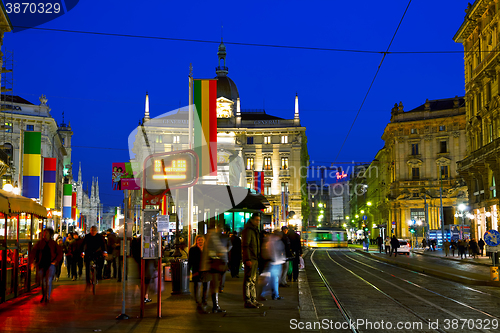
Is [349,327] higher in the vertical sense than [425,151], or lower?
lower

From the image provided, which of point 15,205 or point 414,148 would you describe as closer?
point 15,205

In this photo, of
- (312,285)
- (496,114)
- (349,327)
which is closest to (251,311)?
(349,327)

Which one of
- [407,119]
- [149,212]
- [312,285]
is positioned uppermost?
[407,119]

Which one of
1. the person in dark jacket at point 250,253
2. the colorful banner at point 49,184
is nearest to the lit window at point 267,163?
the colorful banner at point 49,184

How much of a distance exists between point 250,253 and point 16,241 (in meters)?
6.78

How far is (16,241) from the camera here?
1440 centimetres

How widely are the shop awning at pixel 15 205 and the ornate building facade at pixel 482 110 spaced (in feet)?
105

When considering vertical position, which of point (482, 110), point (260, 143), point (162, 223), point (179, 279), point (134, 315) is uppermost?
point (260, 143)

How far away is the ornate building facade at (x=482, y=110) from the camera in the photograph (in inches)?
1542

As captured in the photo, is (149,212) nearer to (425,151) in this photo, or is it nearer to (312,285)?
(312,285)

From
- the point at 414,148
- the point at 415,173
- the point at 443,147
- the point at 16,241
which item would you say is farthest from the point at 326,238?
the point at 16,241

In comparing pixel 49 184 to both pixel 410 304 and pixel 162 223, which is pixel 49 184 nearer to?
pixel 162 223

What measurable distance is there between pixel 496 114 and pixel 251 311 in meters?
33.9

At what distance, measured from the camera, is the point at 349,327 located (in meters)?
9.85
